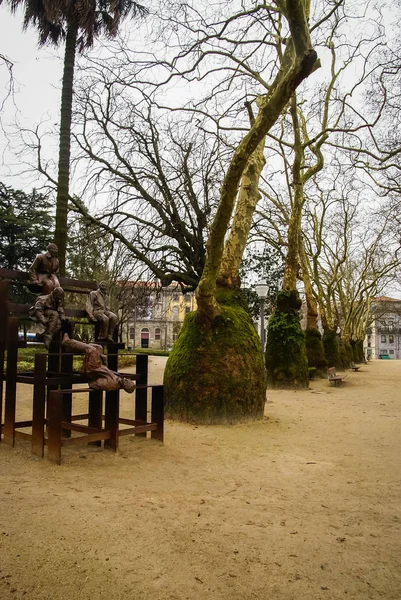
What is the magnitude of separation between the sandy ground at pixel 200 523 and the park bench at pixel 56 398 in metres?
0.21

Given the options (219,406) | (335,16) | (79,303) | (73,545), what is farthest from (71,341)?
(79,303)

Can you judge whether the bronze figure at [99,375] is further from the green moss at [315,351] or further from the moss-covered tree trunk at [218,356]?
the green moss at [315,351]

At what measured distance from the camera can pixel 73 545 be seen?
305 centimetres

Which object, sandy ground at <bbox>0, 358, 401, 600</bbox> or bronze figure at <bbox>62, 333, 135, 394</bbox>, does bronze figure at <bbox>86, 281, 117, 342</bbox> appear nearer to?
bronze figure at <bbox>62, 333, 135, 394</bbox>

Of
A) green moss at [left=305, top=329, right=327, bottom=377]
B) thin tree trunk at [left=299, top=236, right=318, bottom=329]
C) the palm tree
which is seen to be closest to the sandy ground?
the palm tree

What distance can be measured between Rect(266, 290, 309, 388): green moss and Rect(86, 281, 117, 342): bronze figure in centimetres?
971

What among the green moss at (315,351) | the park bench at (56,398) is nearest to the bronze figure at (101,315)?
the park bench at (56,398)

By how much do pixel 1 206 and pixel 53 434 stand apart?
1014 inches

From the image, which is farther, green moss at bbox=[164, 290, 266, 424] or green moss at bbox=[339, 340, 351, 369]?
green moss at bbox=[339, 340, 351, 369]

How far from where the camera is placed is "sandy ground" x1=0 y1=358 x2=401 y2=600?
2.70 meters

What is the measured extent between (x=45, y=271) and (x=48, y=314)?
2.08 ft

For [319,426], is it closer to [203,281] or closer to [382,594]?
[203,281]

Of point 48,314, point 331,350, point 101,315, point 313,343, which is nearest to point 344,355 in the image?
point 331,350

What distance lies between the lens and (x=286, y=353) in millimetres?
15344
